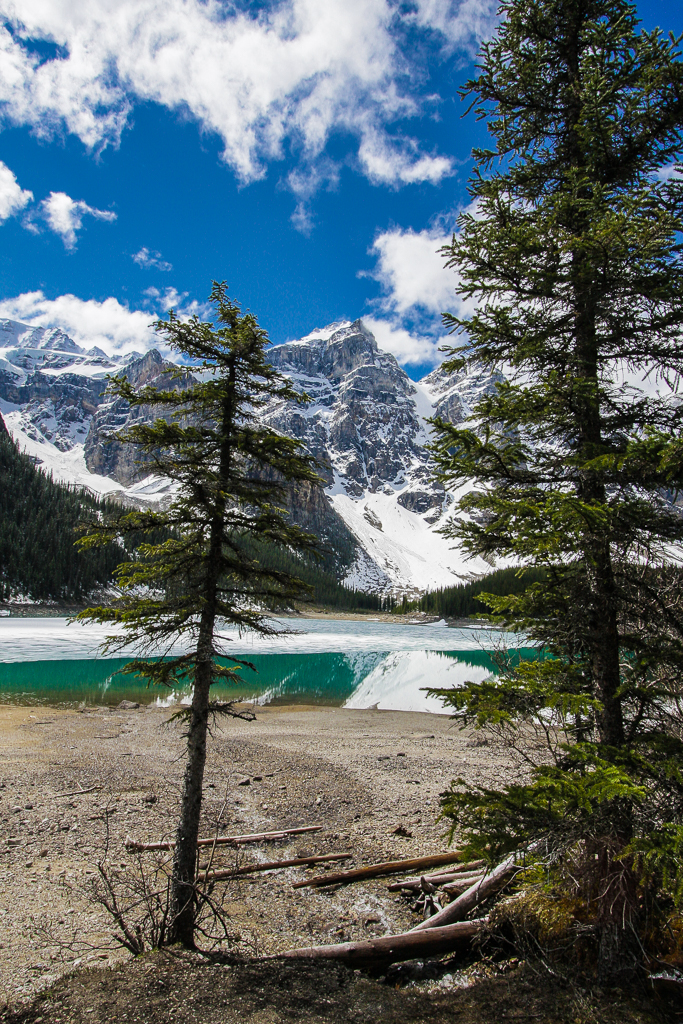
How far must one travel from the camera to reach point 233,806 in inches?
405

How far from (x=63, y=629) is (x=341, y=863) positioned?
2207 inches

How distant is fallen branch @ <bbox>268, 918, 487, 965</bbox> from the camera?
16.2 feet

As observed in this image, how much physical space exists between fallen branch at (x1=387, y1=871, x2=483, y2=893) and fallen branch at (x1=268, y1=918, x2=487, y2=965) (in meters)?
1.17

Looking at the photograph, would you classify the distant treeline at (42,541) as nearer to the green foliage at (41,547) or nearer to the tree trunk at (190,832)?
the green foliage at (41,547)

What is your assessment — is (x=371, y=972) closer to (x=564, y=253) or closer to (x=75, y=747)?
(x=564, y=253)

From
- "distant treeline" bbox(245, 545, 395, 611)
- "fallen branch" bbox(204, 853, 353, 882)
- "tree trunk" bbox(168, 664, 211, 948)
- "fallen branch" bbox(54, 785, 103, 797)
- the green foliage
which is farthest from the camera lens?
"distant treeline" bbox(245, 545, 395, 611)

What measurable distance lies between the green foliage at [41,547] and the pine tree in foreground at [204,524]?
68826 mm

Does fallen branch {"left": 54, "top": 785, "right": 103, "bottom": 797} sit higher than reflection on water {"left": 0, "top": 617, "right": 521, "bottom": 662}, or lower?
higher

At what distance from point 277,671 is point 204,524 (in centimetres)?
3259

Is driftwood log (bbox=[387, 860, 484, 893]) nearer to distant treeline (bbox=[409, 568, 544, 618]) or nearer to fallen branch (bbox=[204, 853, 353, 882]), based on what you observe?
fallen branch (bbox=[204, 853, 353, 882])

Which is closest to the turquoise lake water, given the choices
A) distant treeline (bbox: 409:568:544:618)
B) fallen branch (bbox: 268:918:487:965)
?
fallen branch (bbox: 268:918:487:965)

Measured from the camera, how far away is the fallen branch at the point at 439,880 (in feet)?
20.8

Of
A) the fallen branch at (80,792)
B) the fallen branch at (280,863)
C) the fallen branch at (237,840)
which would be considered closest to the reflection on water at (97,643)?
the fallen branch at (80,792)

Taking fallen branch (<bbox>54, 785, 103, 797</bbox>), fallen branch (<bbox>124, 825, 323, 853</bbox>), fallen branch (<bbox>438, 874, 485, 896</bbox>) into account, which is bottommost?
fallen branch (<bbox>54, 785, 103, 797</bbox>)
